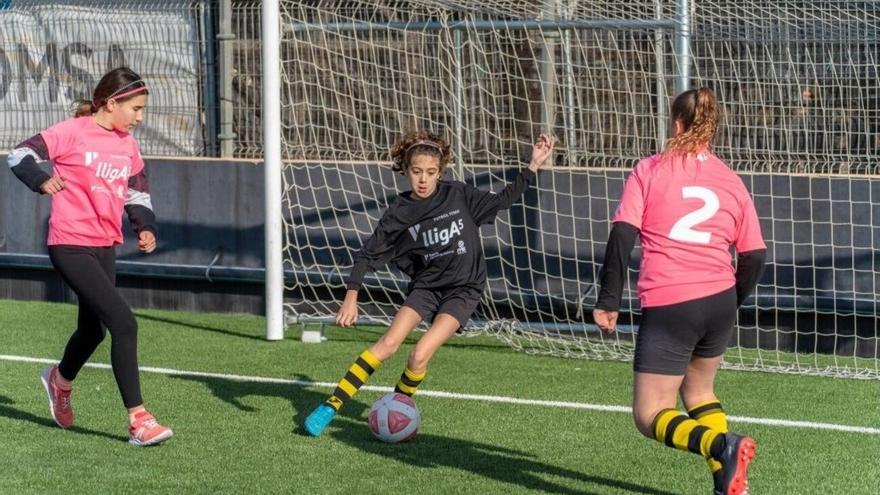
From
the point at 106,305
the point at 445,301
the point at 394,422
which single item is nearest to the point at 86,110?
the point at 106,305

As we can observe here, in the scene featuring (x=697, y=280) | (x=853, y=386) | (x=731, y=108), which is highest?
(x=731, y=108)

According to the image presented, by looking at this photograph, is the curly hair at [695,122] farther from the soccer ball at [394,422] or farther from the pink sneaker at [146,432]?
the pink sneaker at [146,432]

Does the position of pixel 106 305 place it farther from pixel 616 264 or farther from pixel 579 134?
pixel 579 134

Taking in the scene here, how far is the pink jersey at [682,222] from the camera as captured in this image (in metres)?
5.85

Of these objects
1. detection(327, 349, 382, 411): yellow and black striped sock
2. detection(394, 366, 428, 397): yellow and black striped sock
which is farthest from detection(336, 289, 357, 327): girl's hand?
detection(394, 366, 428, 397): yellow and black striped sock

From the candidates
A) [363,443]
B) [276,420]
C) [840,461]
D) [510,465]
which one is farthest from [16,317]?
[840,461]

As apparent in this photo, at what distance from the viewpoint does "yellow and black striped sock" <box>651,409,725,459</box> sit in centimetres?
565

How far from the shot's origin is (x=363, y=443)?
7.57 meters

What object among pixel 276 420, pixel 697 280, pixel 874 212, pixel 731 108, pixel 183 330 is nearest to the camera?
pixel 697 280

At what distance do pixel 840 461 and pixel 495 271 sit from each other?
4.99 metres

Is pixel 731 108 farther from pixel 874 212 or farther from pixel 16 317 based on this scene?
pixel 16 317

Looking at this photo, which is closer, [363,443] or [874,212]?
[363,443]

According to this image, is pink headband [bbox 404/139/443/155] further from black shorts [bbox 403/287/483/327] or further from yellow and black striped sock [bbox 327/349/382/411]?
yellow and black striped sock [bbox 327/349/382/411]

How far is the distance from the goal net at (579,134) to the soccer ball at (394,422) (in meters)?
3.30
